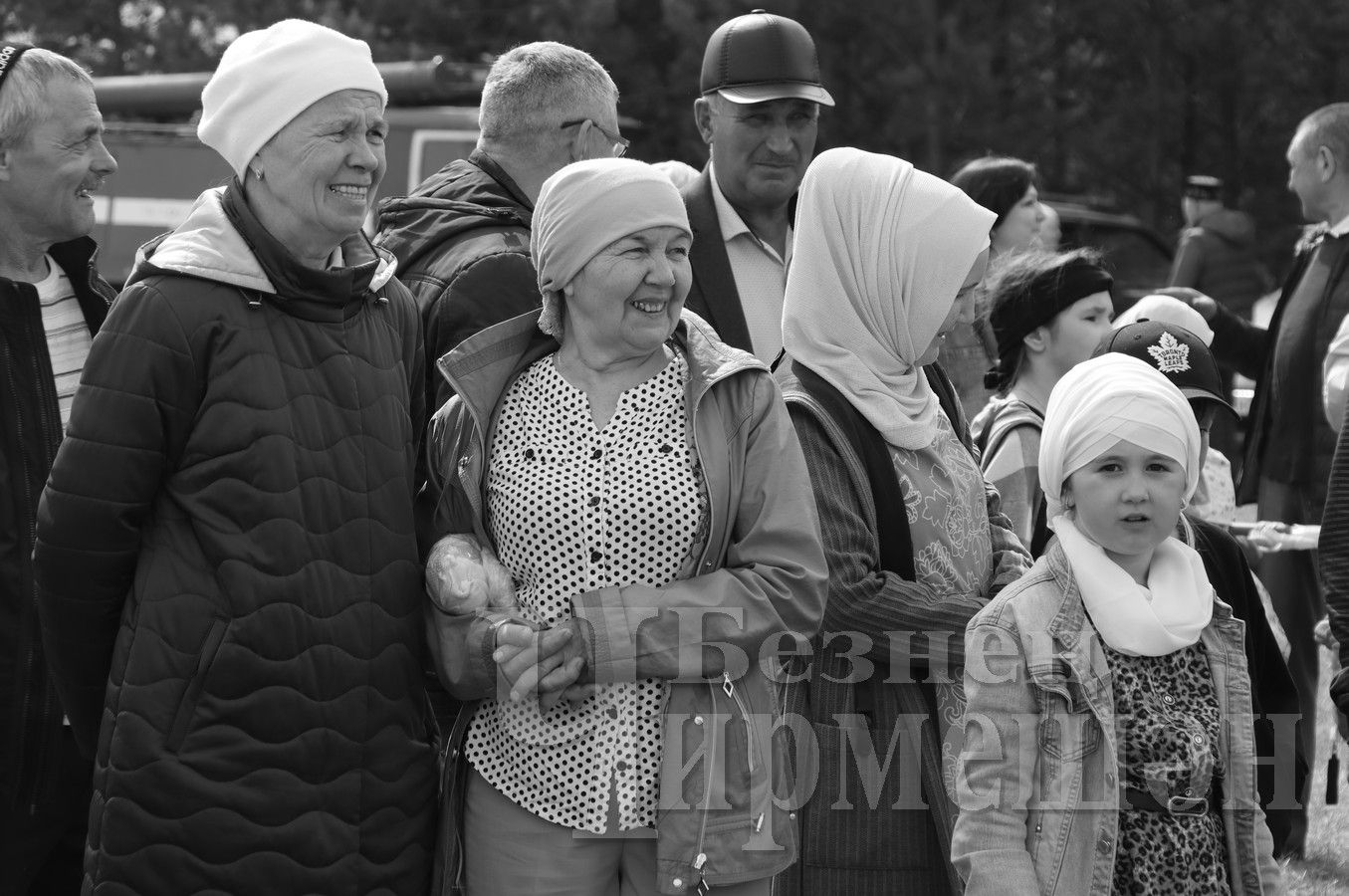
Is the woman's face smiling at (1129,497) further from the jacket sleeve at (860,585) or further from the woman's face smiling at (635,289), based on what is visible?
the woman's face smiling at (635,289)

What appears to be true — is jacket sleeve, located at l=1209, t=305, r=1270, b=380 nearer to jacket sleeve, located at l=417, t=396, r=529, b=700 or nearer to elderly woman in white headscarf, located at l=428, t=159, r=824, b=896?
elderly woman in white headscarf, located at l=428, t=159, r=824, b=896

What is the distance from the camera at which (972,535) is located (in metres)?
3.25

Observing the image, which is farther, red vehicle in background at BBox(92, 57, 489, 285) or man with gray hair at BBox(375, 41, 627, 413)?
red vehicle in background at BBox(92, 57, 489, 285)

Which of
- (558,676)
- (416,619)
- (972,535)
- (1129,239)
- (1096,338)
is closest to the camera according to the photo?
(558,676)

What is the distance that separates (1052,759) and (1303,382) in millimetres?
3849

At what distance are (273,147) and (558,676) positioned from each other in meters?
1.07

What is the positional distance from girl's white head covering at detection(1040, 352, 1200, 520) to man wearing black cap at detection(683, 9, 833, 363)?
153cm

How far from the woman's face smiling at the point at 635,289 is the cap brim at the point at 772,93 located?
184 centimetres

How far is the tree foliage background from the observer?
1327 cm

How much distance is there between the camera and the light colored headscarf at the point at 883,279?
3.18 meters

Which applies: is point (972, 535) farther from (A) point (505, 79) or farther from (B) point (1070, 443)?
(A) point (505, 79)

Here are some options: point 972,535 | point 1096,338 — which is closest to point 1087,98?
point 1096,338

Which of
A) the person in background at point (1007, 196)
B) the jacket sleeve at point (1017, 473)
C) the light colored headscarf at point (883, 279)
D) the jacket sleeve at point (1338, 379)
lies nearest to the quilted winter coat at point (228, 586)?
the light colored headscarf at point (883, 279)

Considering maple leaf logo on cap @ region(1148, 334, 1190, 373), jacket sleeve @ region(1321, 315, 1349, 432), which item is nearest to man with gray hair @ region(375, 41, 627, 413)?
maple leaf logo on cap @ region(1148, 334, 1190, 373)
